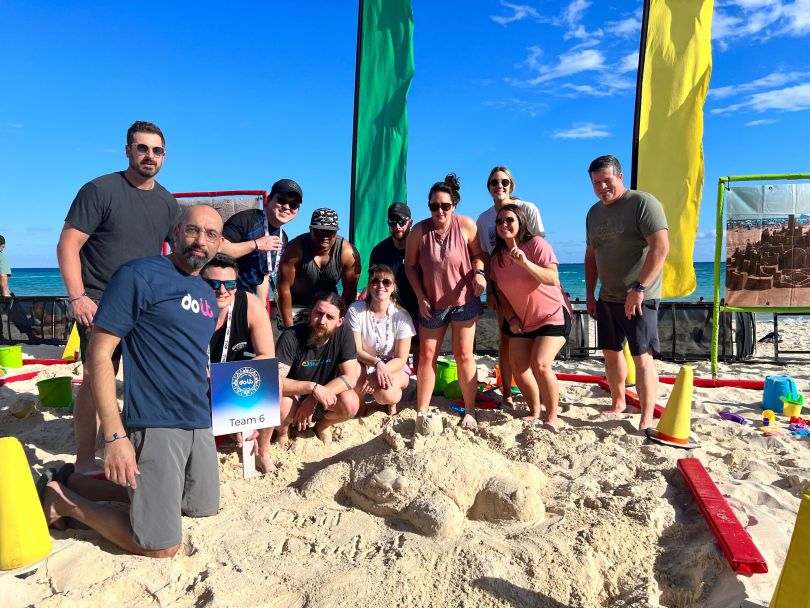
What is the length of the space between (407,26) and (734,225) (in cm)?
446

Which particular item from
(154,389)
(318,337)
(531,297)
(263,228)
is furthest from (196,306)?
(531,297)

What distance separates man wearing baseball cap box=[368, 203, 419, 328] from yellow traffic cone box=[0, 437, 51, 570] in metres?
2.69

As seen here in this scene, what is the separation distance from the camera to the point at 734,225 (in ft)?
20.5

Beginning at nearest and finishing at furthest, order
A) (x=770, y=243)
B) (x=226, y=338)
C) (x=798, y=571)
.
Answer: (x=798, y=571)
(x=226, y=338)
(x=770, y=243)

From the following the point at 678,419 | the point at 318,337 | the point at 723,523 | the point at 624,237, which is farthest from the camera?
the point at 624,237

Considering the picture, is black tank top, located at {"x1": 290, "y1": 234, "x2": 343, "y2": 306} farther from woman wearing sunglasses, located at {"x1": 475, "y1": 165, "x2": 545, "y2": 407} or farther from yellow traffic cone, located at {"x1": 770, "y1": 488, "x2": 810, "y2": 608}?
yellow traffic cone, located at {"x1": 770, "y1": 488, "x2": 810, "y2": 608}

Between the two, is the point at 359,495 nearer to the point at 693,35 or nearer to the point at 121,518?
the point at 121,518

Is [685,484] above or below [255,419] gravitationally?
below

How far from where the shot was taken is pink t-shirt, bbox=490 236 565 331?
12.9 feet

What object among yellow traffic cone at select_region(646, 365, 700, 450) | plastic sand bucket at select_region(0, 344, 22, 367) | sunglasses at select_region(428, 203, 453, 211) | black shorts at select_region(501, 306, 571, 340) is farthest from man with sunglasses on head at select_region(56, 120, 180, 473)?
plastic sand bucket at select_region(0, 344, 22, 367)

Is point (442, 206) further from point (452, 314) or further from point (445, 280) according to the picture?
point (452, 314)

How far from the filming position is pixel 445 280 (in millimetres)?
4004

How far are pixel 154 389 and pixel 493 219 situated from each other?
2.94 metres

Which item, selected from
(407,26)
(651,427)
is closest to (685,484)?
(651,427)
